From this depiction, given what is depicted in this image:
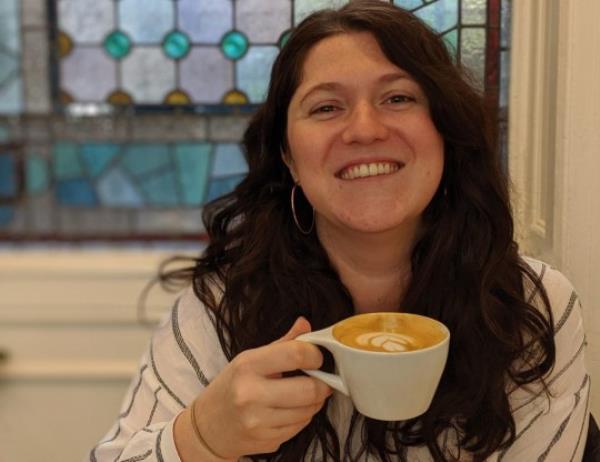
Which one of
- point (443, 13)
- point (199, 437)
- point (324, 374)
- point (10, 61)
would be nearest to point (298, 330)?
point (324, 374)

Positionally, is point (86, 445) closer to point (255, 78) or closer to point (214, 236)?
point (214, 236)

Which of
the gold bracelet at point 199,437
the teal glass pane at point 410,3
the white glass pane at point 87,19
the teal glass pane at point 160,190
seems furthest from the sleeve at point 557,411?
the white glass pane at point 87,19

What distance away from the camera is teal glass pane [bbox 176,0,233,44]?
1.61 meters

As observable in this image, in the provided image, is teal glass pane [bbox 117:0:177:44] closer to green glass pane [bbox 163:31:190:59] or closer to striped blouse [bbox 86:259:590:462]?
green glass pane [bbox 163:31:190:59]

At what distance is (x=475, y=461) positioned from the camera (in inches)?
41.9

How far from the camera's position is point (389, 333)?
2.72 ft

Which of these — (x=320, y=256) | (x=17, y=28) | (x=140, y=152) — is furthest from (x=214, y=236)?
(x=17, y=28)

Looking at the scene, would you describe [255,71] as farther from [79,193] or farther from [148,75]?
[79,193]

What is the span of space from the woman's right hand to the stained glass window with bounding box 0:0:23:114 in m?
1.10

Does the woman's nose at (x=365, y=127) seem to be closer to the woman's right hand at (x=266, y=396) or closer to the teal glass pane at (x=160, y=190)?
the woman's right hand at (x=266, y=396)

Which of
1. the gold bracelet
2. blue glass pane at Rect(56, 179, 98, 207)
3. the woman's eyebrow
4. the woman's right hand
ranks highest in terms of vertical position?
the woman's eyebrow

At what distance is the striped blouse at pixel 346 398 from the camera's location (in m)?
1.04

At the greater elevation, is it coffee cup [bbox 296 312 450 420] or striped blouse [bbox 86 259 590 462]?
coffee cup [bbox 296 312 450 420]

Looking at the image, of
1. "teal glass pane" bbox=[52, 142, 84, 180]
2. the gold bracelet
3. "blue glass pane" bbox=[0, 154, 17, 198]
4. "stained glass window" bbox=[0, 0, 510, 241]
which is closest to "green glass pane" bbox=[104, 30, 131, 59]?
"stained glass window" bbox=[0, 0, 510, 241]
